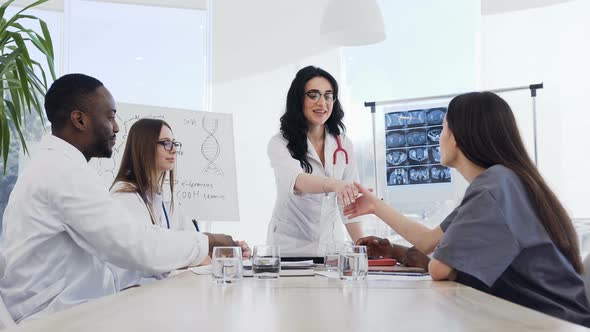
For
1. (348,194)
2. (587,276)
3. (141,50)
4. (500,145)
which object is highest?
(141,50)

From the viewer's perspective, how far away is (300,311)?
1037 mm

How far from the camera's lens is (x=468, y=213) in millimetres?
1604

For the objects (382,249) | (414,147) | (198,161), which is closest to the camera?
(382,249)

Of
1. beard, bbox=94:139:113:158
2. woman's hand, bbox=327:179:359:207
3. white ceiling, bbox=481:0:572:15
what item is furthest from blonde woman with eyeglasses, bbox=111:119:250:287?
white ceiling, bbox=481:0:572:15

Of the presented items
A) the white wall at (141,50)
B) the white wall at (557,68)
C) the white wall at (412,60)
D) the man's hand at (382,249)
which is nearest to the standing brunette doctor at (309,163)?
the man's hand at (382,249)

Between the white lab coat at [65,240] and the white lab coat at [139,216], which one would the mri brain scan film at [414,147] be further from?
the white lab coat at [65,240]

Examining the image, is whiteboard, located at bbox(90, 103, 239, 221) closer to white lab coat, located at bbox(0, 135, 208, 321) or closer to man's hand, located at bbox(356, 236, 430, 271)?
man's hand, located at bbox(356, 236, 430, 271)

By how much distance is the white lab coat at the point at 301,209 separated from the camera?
2.91m

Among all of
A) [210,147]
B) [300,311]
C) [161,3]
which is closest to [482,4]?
[210,147]

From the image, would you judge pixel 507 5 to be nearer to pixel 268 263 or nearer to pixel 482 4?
pixel 482 4

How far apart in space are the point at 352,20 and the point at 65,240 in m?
2.34

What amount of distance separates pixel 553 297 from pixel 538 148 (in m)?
3.22

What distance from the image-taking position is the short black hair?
2100 mm

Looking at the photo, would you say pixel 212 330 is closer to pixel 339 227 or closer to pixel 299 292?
pixel 299 292
